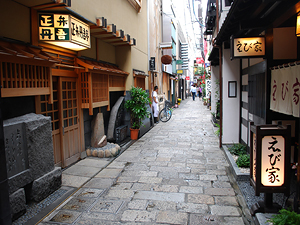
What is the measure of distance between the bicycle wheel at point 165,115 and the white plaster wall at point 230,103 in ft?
28.5

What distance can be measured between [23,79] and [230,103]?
7887mm

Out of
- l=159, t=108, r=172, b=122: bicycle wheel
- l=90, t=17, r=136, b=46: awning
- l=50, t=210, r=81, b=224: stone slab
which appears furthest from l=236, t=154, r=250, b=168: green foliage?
l=159, t=108, r=172, b=122: bicycle wheel

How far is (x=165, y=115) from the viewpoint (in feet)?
62.3

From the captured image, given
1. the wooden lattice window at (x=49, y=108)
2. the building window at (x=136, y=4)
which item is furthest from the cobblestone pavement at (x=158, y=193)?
the building window at (x=136, y=4)

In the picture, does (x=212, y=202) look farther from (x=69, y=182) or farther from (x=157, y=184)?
(x=69, y=182)

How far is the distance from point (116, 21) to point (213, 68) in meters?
10.3

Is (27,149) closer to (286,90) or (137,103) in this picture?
(286,90)

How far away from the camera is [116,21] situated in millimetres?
10969

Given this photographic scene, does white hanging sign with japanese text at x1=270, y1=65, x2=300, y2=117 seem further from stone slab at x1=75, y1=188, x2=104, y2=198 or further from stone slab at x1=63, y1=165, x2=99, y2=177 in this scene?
stone slab at x1=63, y1=165, x2=99, y2=177

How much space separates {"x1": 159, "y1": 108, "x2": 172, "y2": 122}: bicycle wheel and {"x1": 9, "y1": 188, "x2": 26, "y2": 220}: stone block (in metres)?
14.3

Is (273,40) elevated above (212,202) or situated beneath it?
elevated above

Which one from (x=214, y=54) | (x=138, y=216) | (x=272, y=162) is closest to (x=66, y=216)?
(x=138, y=216)

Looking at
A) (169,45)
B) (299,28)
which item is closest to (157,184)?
→ (299,28)

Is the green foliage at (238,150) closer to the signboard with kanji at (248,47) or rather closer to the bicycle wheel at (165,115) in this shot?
the signboard with kanji at (248,47)
